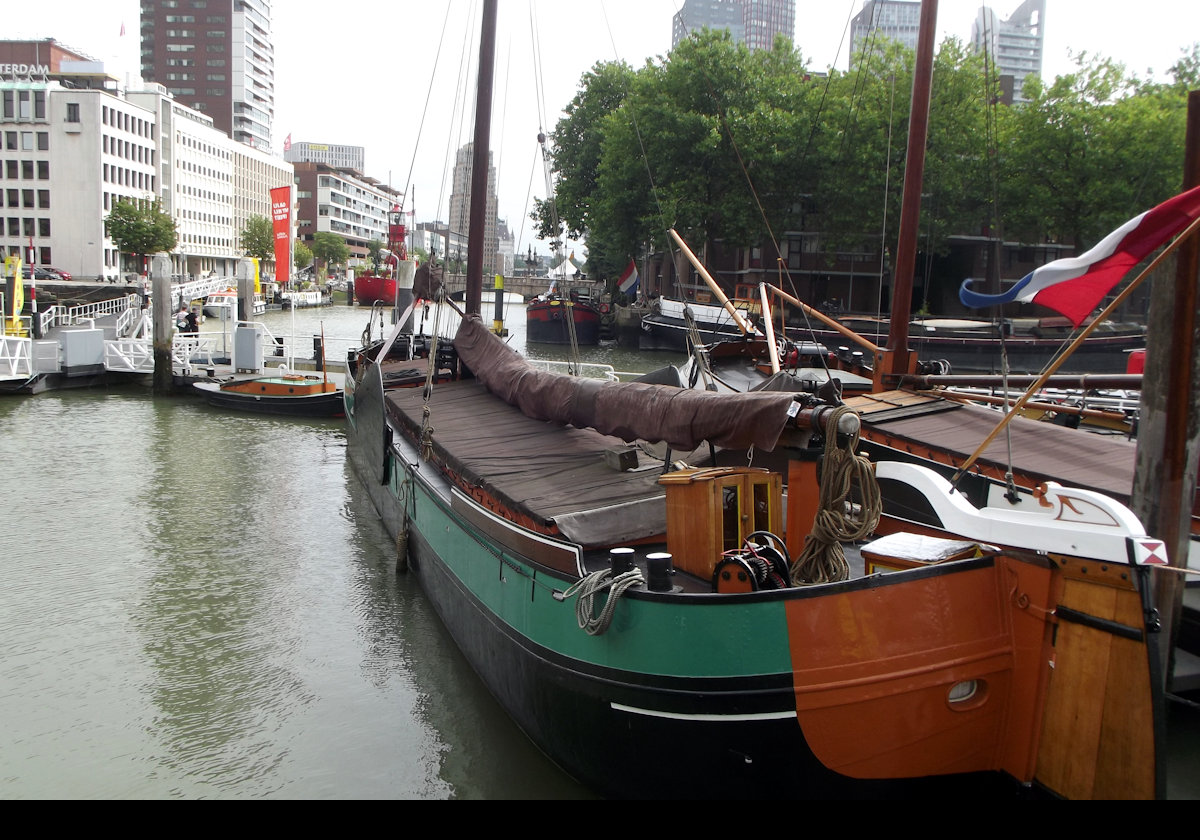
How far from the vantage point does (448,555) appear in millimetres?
8828

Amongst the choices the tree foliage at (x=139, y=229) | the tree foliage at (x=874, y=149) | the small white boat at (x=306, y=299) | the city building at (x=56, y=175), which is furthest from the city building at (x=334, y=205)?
the tree foliage at (x=874, y=149)

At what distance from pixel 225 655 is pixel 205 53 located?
5165 inches

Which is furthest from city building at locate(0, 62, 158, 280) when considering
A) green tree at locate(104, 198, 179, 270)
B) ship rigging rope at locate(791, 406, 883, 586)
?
ship rigging rope at locate(791, 406, 883, 586)

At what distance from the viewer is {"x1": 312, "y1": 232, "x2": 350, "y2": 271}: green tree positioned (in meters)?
114

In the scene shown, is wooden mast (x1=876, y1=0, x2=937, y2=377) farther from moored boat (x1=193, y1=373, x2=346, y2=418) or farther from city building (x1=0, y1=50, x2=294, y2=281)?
city building (x1=0, y1=50, x2=294, y2=281)

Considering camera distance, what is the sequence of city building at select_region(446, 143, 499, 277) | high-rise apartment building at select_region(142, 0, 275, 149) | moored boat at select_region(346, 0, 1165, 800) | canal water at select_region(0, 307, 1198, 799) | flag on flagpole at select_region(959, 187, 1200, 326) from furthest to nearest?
1. high-rise apartment building at select_region(142, 0, 275, 149)
2. city building at select_region(446, 143, 499, 277)
3. canal water at select_region(0, 307, 1198, 799)
4. flag on flagpole at select_region(959, 187, 1200, 326)
5. moored boat at select_region(346, 0, 1165, 800)

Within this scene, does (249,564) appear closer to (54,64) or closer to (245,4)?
(54,64)

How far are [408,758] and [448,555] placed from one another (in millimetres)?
2237

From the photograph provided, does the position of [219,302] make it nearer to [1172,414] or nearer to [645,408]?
[645,408]

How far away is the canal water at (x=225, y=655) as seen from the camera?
22.2 ft

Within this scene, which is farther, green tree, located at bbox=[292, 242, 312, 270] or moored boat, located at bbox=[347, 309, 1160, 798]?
green tree, located at bbox=[292, 242, 312, 270]

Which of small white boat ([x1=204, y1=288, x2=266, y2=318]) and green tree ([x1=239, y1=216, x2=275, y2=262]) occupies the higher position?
green tree ([x1=239, y1=216, x2=275, y2=262])

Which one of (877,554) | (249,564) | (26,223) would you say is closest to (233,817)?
(877,554)

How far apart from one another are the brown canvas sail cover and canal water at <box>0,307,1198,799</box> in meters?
2.61
